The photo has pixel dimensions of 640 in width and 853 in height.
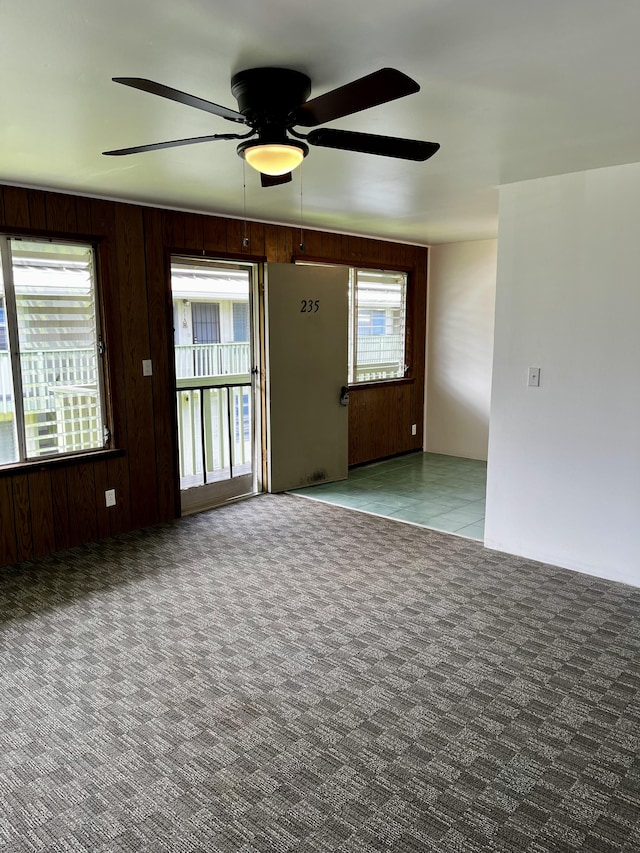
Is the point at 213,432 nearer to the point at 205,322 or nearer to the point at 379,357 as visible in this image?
the point at 205,322

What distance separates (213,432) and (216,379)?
20.6 inches

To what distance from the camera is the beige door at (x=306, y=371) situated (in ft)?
16.8

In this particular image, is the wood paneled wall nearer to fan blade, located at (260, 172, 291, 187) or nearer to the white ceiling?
the white ceiling

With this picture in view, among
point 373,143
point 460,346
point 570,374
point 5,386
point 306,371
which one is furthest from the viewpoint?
point 460,346

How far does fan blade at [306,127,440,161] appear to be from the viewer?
1990 mm

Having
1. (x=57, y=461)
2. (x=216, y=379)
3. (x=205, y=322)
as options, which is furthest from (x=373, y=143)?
(x=216, y=379)

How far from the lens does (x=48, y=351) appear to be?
153 inches

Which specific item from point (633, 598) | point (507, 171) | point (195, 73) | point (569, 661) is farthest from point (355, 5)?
point (633, 598)

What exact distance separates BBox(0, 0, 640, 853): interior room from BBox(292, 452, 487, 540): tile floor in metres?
0.07

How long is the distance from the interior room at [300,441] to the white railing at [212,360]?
28 mm

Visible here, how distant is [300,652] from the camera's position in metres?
2.73

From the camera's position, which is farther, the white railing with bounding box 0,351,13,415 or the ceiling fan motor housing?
the white railing with bounding box 0,351,13,415

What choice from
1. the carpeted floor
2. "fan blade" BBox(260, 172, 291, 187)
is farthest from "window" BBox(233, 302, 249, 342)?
"fan blade" BBox(260, 172, 291, 187)

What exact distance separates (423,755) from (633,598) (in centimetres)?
185
